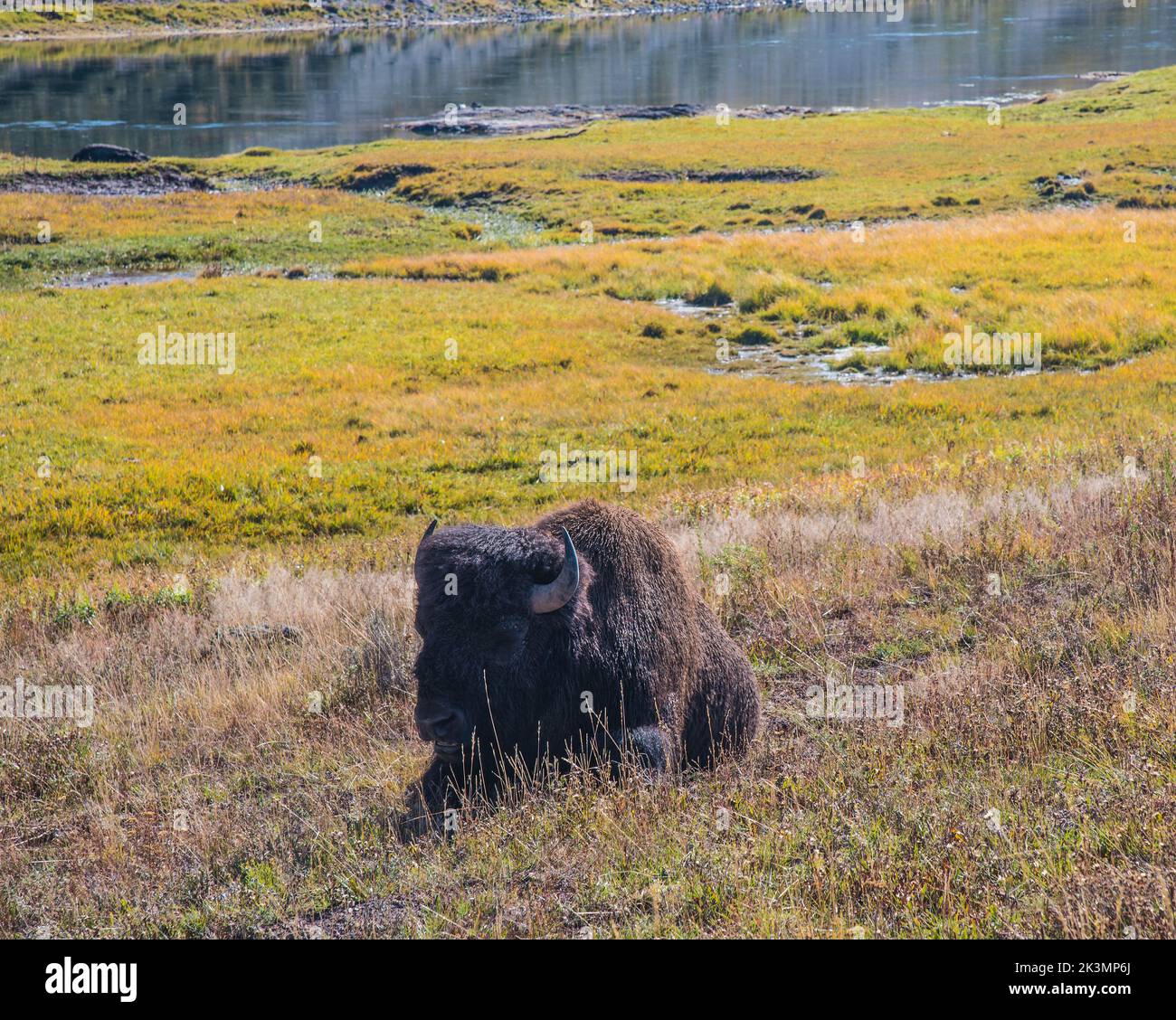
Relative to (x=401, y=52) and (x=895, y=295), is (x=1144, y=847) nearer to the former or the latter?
(x=895, y=295)

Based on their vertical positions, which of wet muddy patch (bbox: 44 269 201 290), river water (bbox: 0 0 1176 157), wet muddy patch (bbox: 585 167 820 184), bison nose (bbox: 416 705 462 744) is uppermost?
river water (bbox: 0 0 1176 157)

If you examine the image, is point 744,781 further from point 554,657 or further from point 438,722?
point 438,722

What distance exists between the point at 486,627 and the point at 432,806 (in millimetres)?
1031

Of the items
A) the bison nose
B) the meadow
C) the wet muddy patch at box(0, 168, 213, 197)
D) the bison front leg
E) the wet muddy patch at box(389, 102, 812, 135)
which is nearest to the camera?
the meadow

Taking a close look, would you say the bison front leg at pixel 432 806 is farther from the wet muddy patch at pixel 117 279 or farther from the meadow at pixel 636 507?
the wet muddy patch at pixel 117 279

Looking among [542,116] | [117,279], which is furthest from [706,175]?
[117,279]

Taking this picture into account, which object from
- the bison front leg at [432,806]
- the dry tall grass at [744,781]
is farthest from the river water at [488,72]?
the bison front leg at [432,806]

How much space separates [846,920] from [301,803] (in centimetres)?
325

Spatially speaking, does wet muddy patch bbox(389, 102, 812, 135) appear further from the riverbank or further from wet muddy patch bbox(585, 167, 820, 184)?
the riverbank

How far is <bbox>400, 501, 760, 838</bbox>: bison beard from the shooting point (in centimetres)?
557

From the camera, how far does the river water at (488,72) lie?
86688mm

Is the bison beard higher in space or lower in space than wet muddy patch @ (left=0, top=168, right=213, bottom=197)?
lower

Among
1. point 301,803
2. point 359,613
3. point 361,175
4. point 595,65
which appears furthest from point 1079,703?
point 595,65

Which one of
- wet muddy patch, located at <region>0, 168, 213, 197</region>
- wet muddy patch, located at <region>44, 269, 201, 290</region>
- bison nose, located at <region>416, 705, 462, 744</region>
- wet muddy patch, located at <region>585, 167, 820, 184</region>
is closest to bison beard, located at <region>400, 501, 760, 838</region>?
bison nose, located at <region>416, 705, 462, 744</region>
